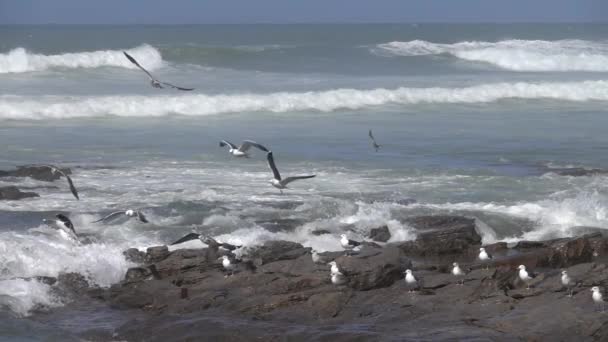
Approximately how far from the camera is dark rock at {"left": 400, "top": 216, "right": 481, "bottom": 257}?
16156mm

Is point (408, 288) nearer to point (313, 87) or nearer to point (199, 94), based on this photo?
point (199, 94)

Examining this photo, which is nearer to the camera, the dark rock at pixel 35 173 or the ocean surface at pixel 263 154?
the ocean surface at pixel 263 154

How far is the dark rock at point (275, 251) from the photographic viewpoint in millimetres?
14734

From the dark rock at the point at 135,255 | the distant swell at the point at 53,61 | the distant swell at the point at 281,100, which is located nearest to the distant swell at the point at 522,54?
the distant swell at the point at 281,100

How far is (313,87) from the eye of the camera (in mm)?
43906

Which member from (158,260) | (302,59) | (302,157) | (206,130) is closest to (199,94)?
(206,130)

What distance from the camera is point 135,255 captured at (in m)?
15.0

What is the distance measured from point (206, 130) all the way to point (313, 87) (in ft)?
41.5

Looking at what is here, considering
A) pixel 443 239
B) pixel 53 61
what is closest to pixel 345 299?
pixel 443 239

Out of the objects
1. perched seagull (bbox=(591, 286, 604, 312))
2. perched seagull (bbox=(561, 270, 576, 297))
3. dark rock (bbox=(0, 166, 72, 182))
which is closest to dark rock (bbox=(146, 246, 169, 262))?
perched seagull (bbox=(561, 270, 576, 297))

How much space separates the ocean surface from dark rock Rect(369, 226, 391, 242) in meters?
0.13

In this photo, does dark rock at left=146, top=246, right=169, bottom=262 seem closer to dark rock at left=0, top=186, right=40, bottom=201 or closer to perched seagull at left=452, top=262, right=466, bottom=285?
perched seagull at left=452, top=262, right=466, bottom=285

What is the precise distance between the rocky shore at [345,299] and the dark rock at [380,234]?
1.88 m

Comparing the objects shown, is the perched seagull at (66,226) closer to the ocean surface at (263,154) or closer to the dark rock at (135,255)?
the ocean surface at (263,154)
